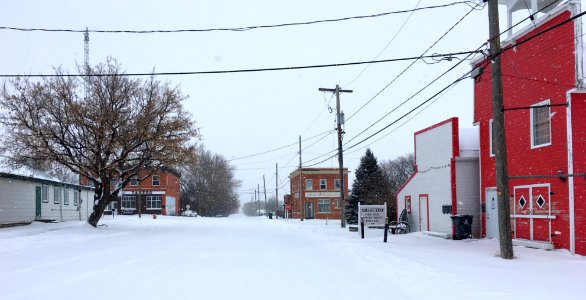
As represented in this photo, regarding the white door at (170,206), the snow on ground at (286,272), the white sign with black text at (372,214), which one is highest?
the white sign with black text at (372,214)

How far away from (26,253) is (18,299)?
27.9 ft

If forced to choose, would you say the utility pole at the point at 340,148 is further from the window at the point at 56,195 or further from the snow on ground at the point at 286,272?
the window at the point at 56,195

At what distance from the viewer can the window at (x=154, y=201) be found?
249ft

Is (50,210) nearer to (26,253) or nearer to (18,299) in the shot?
(26,253)

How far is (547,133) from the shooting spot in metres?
17.0

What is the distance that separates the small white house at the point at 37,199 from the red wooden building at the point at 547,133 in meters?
25.0

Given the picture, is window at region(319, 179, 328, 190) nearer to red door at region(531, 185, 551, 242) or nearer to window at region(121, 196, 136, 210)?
window at region(121, 196, 136, 210)

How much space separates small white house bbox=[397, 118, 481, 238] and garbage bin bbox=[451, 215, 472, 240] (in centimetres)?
51

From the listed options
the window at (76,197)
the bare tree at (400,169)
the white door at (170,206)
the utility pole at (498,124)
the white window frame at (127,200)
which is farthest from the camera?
the bare tree at (400,169)

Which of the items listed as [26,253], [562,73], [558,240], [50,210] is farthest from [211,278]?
[50,210]

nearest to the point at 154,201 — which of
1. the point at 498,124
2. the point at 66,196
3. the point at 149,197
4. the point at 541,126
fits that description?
the point at 149,197

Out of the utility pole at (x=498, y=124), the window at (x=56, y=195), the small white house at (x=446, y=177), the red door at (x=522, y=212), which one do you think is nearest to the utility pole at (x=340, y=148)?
the small white house at (x=446, y=177)

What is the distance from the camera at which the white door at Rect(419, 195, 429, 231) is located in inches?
987

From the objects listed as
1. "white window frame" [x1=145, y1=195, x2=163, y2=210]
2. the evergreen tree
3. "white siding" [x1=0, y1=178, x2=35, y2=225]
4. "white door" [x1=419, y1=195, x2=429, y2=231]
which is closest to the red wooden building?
"white door" [x1=419, y1=195, x2=429, y2=231]
